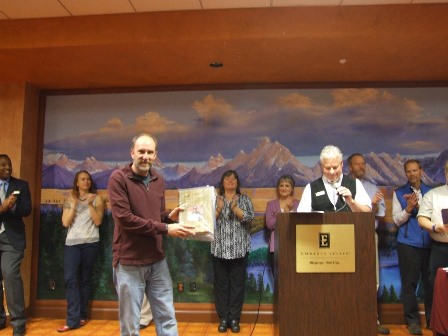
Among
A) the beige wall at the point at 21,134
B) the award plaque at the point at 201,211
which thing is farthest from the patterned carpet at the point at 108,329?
the award plaque at the point at 201,211

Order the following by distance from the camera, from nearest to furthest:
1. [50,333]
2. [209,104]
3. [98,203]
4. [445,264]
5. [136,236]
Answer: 1. [136,236]
2. [445,264]
3. [50,333]
4. [98,203]
5. [209,104]

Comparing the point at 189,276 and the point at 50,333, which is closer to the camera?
the point at 50,333

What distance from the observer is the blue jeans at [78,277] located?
415 cm

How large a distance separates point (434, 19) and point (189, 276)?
3556 millimetres

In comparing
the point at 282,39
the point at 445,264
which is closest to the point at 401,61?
the point at 282,39

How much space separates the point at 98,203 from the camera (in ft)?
14.7

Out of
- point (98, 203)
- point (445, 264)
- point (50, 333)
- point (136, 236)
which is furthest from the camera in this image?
point (98, 203)

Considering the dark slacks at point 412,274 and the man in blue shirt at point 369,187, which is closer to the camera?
the dark slacks at point 412,274

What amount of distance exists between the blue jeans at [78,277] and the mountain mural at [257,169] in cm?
84

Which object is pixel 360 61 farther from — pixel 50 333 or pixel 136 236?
pixel 50 333

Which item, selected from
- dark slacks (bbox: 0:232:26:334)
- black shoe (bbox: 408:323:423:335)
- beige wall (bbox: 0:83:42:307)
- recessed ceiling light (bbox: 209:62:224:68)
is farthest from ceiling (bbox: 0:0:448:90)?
black shoe (bbox: 408:323:423:335)

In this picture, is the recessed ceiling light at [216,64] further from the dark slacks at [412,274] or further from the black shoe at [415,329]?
the black shoe at [415,329]

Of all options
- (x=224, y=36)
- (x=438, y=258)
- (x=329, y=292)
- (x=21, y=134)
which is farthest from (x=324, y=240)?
(x=21, y=134)

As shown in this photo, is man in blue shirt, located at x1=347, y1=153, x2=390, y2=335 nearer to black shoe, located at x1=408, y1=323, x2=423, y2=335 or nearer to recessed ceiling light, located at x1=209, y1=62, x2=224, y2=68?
black shoe, located at x1=408, y1=323, x2=423, y2=335
